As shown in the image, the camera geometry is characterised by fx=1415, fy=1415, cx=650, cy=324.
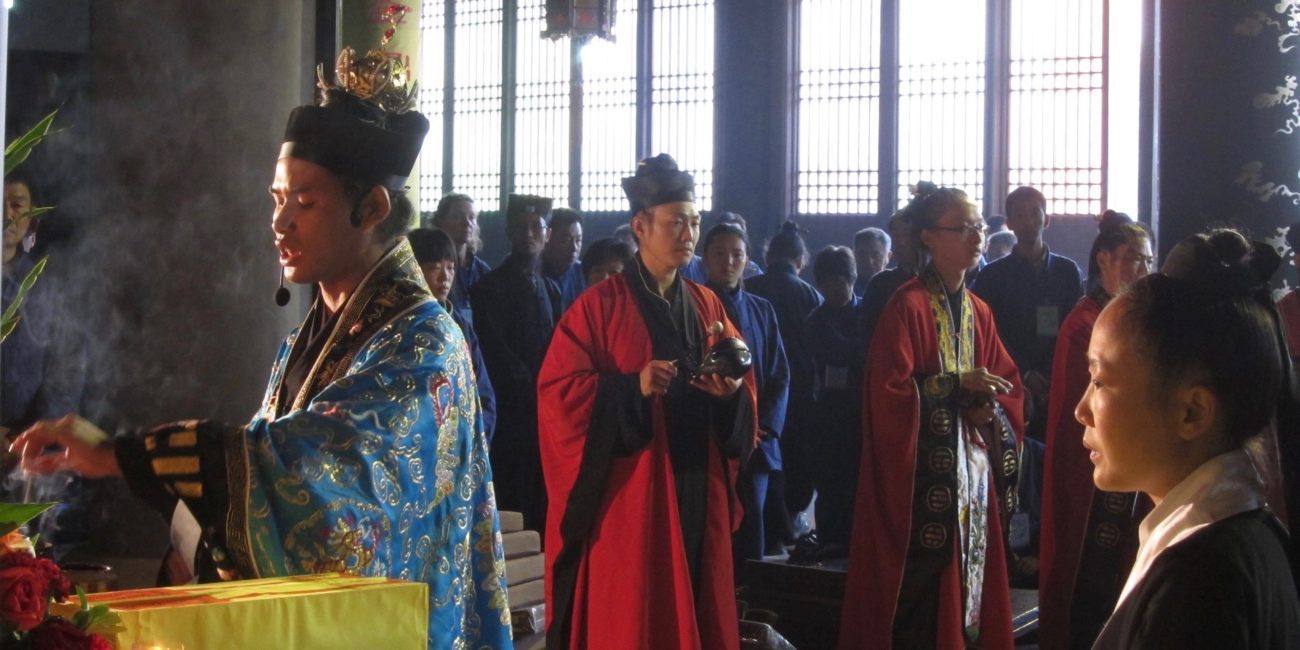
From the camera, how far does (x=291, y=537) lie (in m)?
1.74

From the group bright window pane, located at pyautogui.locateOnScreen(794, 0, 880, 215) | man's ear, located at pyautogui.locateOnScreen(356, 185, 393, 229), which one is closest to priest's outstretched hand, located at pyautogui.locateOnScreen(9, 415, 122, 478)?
man's ear, located at pyautogui.locateOnScreen(356, 185, 393, 229)

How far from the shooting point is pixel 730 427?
13.9 ft

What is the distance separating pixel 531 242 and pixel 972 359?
Result: 86.6 inches

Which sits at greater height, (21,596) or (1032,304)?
(1032,304)

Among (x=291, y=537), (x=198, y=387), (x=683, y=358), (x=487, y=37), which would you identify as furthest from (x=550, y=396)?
(x=487, y=37)

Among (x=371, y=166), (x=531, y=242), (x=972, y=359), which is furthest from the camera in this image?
(x=531, y=242)

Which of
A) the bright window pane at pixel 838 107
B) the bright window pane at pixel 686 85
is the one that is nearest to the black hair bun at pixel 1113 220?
the bright window pane at pixel 838 107

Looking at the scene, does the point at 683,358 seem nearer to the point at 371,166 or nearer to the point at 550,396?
the point at 550,396

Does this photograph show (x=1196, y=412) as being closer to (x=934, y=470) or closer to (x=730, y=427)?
(x=730, y=427)

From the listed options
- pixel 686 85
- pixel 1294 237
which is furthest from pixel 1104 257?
pixel 686 85

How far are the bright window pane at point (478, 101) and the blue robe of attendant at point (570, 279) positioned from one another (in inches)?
240

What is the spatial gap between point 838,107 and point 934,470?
23.4ft

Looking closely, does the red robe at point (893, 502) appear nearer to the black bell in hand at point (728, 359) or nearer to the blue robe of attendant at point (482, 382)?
the black bell in hand at point (728, 359)

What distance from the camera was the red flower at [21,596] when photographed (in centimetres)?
117
